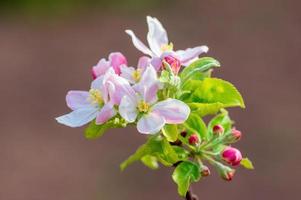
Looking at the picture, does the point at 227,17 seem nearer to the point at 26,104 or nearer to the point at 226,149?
the point at 26,104

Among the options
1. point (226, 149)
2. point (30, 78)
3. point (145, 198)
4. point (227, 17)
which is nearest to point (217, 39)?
point (227, 17)

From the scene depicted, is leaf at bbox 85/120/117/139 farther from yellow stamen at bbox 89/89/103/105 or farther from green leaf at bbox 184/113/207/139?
green leaf at bbox 184/113/207/139

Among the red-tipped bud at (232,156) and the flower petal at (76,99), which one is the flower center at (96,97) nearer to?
the flower petal at (76,99)

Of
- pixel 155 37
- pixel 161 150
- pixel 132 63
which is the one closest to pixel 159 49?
pixel 155 37

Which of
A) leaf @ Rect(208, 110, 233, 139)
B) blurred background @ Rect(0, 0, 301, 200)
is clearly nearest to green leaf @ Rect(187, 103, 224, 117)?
leaf @ Rect(208, 110, 233, 139)

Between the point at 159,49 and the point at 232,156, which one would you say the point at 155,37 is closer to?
the point at 159,49

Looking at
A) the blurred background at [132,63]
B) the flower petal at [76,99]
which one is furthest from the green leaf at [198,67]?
the blurred background at [132,63]

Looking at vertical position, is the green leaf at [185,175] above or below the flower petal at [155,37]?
below
